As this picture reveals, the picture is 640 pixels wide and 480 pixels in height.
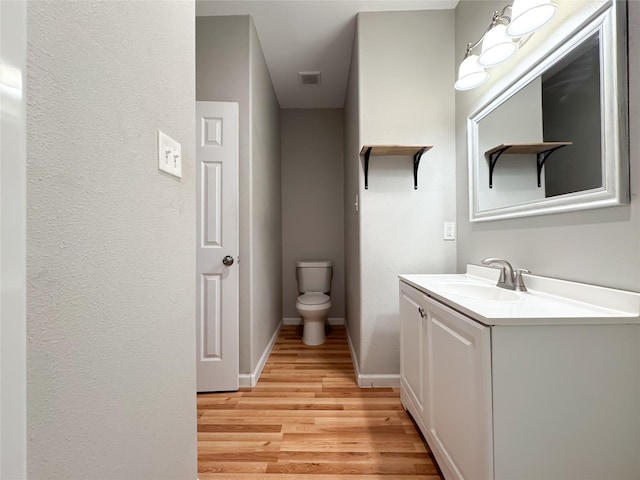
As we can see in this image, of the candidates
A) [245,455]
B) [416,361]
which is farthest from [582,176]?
[245,455]

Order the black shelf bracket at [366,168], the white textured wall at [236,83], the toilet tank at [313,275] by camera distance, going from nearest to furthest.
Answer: the black shelf bracket at [366,168]
the white textured wall at [236,83]
the toilet tank at [313,275]

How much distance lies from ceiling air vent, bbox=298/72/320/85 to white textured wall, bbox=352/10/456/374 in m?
0.88

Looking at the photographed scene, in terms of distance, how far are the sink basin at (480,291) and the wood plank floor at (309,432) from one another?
0.79 m

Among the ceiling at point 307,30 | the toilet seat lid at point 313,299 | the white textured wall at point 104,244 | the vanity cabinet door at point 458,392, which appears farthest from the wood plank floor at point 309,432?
the ceiling at point 307,30

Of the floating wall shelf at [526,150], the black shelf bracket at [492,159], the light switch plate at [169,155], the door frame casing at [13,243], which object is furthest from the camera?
the black shelf bracket at [492,159]

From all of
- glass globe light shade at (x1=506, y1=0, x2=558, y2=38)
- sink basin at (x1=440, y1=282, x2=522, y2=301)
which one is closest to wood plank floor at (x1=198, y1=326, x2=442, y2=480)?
sink basin at (x1=440, y1=282, x2=522, y2=301)

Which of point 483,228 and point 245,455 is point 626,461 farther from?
point 245,455

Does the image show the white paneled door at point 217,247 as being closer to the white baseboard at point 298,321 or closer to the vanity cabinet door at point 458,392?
the vanity cabinet door at point 458,392

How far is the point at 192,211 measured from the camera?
107 centimetres

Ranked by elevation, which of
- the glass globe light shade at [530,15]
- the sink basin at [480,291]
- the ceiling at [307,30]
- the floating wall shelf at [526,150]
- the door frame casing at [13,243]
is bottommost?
the sink basin at [480,291]

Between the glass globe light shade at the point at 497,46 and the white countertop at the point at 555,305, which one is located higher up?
the glass globe light shade at the point at 497,46

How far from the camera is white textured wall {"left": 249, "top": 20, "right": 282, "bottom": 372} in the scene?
2.18 meters

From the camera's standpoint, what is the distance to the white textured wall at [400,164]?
6.75 feet

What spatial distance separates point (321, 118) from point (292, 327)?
2525 mm
